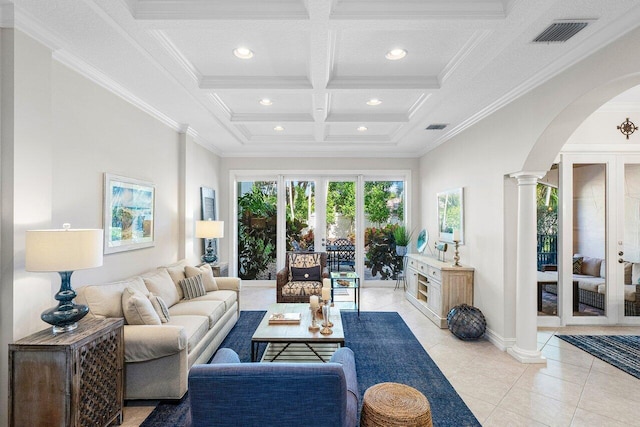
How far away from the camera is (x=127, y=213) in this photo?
3.41 m

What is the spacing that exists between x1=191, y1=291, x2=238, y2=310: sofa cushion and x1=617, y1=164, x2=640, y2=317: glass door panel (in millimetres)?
5150

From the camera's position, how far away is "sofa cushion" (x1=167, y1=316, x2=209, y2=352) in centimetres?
281

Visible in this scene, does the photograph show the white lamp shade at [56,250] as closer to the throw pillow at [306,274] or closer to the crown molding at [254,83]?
the crown molding at [254,83]

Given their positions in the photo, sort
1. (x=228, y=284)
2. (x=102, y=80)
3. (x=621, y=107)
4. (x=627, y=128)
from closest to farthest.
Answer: (x=102, y=80) → (x=621, y=107) → (x=627, y=128) → (x=228, y=284)

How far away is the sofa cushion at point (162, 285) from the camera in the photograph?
132 inches

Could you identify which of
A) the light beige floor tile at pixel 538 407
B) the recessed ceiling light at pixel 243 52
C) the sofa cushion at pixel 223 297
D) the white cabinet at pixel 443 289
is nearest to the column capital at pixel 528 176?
the white cabinet at pixel 443 289

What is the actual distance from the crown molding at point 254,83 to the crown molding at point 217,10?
116cm

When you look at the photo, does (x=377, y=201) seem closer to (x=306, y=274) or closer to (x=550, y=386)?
(x=306, y=274)

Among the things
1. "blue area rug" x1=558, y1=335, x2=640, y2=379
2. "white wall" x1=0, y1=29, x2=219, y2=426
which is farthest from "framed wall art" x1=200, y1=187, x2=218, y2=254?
"blue area rug" x1=558, y1=335, x2=640, y2=379

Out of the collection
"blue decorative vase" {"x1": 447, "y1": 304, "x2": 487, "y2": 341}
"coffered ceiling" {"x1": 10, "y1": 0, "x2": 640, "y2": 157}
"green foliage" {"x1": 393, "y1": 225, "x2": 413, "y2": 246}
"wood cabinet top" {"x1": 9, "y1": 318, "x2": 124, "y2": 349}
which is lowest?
"blue decorative vase" {"x1": 447, "y1": 304, "x2": 487, "y2": 341}

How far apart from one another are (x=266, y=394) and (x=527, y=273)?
3.07m

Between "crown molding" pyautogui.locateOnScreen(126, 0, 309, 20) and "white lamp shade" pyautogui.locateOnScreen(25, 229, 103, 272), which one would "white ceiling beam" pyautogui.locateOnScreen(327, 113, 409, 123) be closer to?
"crown molding" pyautogui.locateOnScreen(126, 0, 309, 20)

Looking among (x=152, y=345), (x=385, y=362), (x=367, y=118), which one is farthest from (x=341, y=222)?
(x=152, y=345)

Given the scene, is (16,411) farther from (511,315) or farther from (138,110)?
(511,315)
